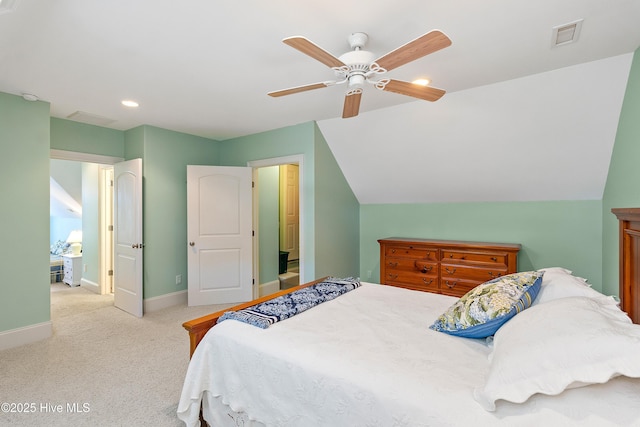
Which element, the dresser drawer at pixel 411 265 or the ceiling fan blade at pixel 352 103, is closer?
the ceiling fan blade at pixel 352 103

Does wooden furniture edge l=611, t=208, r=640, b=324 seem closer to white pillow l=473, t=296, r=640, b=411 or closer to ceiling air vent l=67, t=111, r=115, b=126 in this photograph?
white pillow l=473, t=296, r=640, b=411

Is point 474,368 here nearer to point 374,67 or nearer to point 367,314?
point 367,314

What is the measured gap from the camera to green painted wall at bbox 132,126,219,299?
13.2 ft

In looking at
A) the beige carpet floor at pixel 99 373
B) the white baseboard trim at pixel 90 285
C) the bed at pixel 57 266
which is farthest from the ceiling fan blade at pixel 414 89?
the bed at pixel 57 266

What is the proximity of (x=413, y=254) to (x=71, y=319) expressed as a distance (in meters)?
4.28

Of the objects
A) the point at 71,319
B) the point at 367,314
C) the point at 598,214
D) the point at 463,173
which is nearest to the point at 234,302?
the point at 71,319

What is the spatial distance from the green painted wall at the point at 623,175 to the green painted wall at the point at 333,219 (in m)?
2.81

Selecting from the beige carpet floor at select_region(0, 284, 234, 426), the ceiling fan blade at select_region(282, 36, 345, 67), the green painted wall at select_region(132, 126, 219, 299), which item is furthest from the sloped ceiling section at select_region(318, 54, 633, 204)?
the beige carpet floor at select_region(0, 284, 234, 426)

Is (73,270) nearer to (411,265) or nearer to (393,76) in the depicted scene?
(411,265)

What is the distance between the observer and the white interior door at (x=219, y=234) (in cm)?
418

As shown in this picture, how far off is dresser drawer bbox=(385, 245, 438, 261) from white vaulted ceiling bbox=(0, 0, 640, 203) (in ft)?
2.51

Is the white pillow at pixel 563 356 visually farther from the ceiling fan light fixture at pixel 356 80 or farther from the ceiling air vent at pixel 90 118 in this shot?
the ceiling air vent at pixel 90 118

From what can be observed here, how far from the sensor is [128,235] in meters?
4.02

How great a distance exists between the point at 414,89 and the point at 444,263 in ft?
7.91
